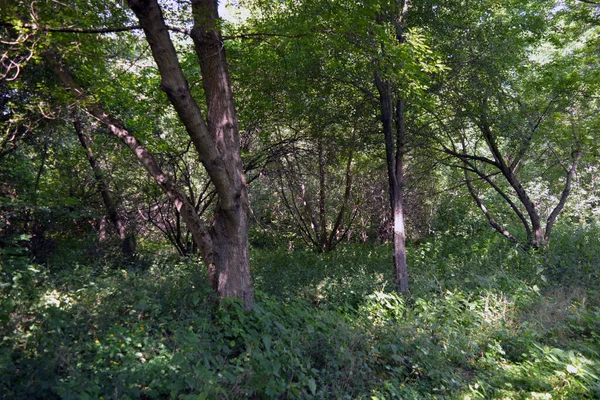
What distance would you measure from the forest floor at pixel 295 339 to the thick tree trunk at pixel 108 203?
1856 millimetres

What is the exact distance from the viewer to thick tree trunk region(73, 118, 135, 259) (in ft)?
30.7

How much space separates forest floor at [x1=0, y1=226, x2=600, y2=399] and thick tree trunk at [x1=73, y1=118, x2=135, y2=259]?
1.86 meters

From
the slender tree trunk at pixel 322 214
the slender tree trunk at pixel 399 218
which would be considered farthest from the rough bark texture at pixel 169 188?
the slender tree trunk at pixel 322 214

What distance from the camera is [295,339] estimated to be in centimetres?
451

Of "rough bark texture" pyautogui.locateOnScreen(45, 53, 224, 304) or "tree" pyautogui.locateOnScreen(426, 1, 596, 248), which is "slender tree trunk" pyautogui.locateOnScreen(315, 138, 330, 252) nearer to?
"tree" pyautogui.locateOnScreen(426, 1, 596, 248)

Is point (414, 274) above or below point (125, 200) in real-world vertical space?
below

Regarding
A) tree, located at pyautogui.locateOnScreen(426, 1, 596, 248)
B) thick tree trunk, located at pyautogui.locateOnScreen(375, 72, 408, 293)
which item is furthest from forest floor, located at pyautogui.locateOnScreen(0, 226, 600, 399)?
A: tree, located at pyautogui.locateOnScreen(426, 1, 596, 248)

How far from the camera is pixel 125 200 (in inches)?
414

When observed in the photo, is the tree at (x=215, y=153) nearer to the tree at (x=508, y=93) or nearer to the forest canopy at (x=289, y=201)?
the forest canopy at (x=289, y=201)

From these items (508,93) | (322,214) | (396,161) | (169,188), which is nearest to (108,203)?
(169,188)

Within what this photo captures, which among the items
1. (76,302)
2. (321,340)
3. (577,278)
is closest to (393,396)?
(321,340)

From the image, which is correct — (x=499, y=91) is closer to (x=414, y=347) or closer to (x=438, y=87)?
(x=438, y=87)

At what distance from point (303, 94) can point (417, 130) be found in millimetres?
2565

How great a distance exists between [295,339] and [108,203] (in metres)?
7.27
